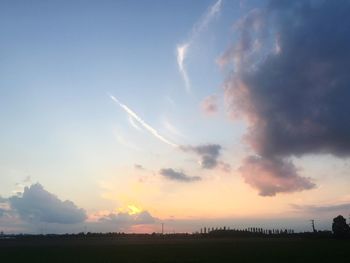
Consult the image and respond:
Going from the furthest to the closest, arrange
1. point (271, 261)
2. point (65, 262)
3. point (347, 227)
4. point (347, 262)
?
point (347, 227), point (65, 262), point (271, 261), point (347, 262)

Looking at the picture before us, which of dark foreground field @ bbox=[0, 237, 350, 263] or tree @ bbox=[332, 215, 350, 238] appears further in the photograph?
tree @ bbox=[332, 215, 350, 238]

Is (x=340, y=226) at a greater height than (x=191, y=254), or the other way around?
(x=340, y=226)

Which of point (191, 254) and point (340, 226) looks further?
point (340, 226)

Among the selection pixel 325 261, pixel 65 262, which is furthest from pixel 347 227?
pixel 65 262

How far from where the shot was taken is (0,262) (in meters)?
58.7

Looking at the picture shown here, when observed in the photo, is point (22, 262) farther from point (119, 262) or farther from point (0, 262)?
point (119, 262)

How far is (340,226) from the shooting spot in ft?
498

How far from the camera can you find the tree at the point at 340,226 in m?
146

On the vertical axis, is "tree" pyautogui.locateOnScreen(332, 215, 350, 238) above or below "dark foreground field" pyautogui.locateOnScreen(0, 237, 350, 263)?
above

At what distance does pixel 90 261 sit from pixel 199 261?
1488 centimetres

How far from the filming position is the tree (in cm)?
14641

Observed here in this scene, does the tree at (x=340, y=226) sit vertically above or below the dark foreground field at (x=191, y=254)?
above

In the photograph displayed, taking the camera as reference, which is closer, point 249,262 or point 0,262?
point 249,262

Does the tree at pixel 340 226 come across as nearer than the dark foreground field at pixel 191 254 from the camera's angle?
No
